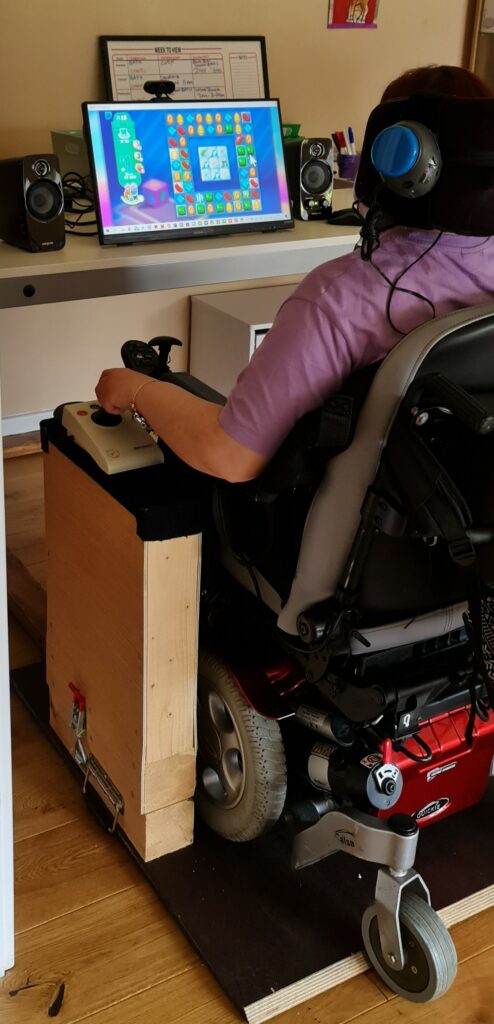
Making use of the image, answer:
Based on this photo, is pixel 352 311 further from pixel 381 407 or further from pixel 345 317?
pixel 381 407

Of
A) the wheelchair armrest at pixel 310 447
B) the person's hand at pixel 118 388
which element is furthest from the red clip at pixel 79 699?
the wheelchair armrest at pixel 310 447

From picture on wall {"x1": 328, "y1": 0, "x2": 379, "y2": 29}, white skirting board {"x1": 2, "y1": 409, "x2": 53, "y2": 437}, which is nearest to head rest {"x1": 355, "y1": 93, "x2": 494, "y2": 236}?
white skirting board {"x1": 2, "y1": 409, "x2": 53, "y2": 437}

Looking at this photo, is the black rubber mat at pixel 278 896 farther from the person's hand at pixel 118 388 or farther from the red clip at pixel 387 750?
the person's hand at pixel 118 388

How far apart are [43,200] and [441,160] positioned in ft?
3.47

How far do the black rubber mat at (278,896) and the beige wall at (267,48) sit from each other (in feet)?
6.67

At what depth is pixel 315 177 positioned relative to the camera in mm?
2326

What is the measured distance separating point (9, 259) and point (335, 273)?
0.91 metres

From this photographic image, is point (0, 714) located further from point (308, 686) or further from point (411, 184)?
point (411, 184)

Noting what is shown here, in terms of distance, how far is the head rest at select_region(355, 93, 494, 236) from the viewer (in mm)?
1052

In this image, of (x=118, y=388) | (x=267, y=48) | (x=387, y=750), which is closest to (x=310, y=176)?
(x=267, y=48)

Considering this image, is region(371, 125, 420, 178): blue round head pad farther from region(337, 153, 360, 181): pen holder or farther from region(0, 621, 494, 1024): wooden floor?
region(337, 153, 360, 181): pen holder

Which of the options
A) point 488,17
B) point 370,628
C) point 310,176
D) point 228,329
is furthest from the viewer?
point 488,17

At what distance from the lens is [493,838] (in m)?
1.62

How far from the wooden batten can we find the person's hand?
115 millimetres
